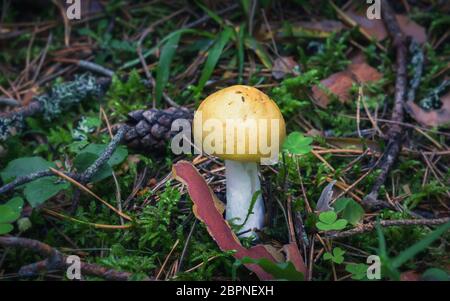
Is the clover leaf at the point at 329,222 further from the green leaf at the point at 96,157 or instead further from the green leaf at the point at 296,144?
the green leaf at the point at 96,157

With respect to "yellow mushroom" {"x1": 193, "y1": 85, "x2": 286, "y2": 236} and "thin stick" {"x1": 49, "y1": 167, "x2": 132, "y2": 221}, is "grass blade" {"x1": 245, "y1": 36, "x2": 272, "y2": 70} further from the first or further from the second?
"thin stick" {"x1": 49, "y1": 167, "x2": 132, "y2": 221}

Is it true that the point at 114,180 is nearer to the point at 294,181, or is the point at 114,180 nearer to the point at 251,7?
the point at 294,181

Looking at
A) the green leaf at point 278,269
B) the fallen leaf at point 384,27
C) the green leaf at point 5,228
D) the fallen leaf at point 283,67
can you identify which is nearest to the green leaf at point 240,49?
the fallen leaf at point 283,67

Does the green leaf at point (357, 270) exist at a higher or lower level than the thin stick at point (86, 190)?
lower

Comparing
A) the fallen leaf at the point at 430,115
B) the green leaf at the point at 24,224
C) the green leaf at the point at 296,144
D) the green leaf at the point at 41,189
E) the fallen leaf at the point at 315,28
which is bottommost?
the green leaf at the point at 24,224

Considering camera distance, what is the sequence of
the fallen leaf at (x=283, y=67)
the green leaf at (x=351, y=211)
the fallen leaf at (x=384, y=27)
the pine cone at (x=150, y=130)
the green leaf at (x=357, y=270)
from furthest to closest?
the fallen leaf at (x=384, y=27) → the fallen leaf at (x=283, y=67) → the pine cone at (x=150, y=130) → the green leaf at (x=351, y=211) → the green leaf at (x=357, y=270)

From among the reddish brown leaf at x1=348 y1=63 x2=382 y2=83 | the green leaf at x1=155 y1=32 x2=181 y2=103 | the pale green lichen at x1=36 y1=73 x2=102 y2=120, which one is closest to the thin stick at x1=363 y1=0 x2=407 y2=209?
the reddish brown leaf at x1=348 y1=63 x2=382 y2=83

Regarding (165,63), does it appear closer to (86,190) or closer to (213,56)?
(213,56)

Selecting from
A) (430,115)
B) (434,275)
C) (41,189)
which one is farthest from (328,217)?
(41,189)
